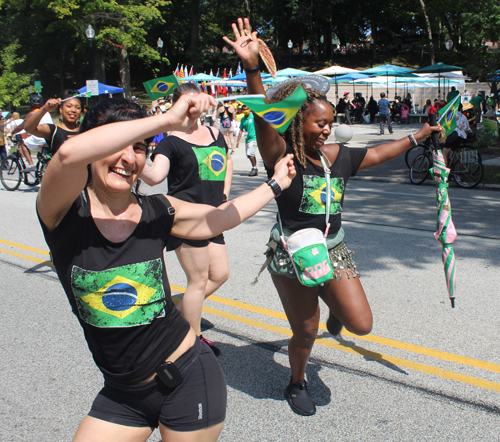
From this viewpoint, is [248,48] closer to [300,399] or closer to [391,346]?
[300,399]

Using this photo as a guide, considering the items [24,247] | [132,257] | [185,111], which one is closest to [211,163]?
[132,257]

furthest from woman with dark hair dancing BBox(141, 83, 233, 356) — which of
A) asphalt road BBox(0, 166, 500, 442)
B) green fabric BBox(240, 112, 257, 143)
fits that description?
green fabric BBox(240, 112, 257, 143)

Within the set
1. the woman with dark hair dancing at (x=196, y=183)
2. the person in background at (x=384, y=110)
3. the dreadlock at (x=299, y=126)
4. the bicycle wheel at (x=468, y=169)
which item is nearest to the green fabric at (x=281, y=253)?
the dreadlock at (x=299, y=126)

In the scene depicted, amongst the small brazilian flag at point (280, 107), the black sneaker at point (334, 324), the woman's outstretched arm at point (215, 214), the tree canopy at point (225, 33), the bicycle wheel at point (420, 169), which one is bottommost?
the bicycle wheel at point (420, 169)

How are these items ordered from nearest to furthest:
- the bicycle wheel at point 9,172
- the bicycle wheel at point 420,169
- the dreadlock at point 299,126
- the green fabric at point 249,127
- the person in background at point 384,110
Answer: the dreadlock at point 299,126 < the bicycle wheel at point 420,169 < the bicycle wheel at point 9,172 < the green fabric at point 249,127 < the person in background at point 384,110

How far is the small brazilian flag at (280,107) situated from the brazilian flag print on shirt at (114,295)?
80 cm

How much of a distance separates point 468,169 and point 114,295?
10.3 meters

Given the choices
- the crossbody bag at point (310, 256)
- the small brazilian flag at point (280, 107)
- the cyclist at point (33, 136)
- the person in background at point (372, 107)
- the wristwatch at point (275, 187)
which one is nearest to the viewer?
the small brazilian flag at point (280, 107)

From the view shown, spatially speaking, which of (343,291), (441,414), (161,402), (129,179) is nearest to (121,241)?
(129,179)

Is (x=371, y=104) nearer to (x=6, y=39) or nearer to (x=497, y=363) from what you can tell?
(x=497, y=363)

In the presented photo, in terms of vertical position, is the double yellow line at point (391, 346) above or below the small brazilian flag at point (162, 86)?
below

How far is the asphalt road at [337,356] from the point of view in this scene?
3107mm

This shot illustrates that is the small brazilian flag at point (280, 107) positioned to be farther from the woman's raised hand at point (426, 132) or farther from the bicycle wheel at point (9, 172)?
the bicycle wheel at point (9, 172)

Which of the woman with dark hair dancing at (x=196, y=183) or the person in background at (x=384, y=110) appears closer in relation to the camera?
the woman with dark hair dancing at (x=196, y=183)
